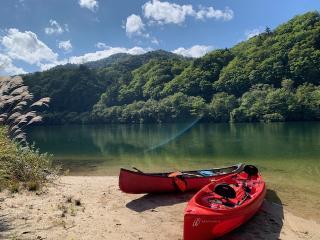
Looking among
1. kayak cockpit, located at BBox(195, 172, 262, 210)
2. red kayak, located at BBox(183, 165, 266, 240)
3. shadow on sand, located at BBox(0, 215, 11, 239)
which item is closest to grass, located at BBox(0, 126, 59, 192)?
shadow on sand, located at BBox(0, 215, 11, 239)

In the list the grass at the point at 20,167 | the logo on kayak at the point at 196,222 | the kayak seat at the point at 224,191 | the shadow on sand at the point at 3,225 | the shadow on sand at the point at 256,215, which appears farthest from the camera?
the kayak seat at the point at 224,191

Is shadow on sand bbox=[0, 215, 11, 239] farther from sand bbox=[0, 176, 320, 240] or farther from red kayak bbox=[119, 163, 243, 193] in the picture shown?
red kayak bbox=[119, 163, 243, 193]

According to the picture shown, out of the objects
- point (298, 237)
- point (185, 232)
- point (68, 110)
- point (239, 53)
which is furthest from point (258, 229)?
point (68, 110)

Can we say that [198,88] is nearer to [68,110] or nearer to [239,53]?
[239,53]

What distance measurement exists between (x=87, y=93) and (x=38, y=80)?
47.3ft

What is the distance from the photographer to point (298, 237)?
9.58 metres

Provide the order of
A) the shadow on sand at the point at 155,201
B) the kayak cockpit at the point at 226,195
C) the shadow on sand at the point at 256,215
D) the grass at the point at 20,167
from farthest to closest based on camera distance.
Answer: the shadow on sand at the point at 155,201, the grass at the point at 20,167, the kayak cockpit at the point at 226,195, the shadow on sand at the point at 256,215

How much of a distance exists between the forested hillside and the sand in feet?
207

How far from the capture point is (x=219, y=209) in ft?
29.3

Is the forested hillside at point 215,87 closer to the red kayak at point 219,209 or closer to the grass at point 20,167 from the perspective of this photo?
the red kayak at point 219,209

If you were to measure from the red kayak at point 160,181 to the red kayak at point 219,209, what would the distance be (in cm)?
153

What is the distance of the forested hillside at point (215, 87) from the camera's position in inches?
2997

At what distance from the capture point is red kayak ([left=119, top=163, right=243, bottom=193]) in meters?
11.9

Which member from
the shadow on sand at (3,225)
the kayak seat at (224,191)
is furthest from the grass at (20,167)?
the kayak seat at (224,191)
